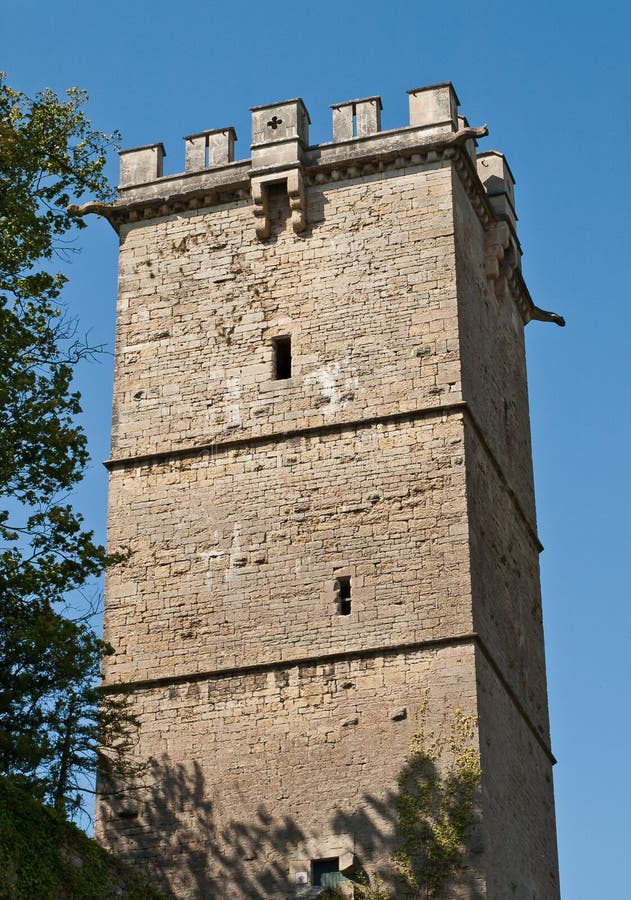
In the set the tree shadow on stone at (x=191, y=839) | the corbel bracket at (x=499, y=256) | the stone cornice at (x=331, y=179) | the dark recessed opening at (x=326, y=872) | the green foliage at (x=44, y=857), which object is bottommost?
the green foliage at (x=44, y=857)

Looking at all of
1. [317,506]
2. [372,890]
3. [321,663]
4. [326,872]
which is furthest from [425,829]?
[317,506]

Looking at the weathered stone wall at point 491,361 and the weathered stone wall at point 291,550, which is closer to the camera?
the weathered stone wall at point 291,550

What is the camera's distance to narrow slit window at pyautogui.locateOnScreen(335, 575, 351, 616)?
19.3 meters

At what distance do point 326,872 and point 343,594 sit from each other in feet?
9.08

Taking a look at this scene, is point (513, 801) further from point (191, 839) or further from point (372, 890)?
point (191, 839)

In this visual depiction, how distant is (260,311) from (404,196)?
199cm

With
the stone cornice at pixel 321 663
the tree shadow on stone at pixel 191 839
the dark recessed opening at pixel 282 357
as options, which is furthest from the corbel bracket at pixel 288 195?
the tree shadow on stone at pixel 191 839

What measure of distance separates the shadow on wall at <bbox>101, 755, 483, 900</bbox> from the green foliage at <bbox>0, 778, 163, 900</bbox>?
216cm

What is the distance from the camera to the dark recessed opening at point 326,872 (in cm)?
1808

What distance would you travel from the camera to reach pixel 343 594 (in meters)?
19.4

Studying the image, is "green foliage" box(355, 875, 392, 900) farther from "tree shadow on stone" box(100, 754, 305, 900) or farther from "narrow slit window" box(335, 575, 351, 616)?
"narrow slit window" box(335, 575, 351, 616)

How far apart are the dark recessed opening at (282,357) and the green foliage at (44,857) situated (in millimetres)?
6115

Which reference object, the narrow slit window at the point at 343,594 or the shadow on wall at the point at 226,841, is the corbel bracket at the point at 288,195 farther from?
the shadow on wall at the point at 226,841

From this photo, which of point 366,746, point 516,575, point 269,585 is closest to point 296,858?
point 366,746
